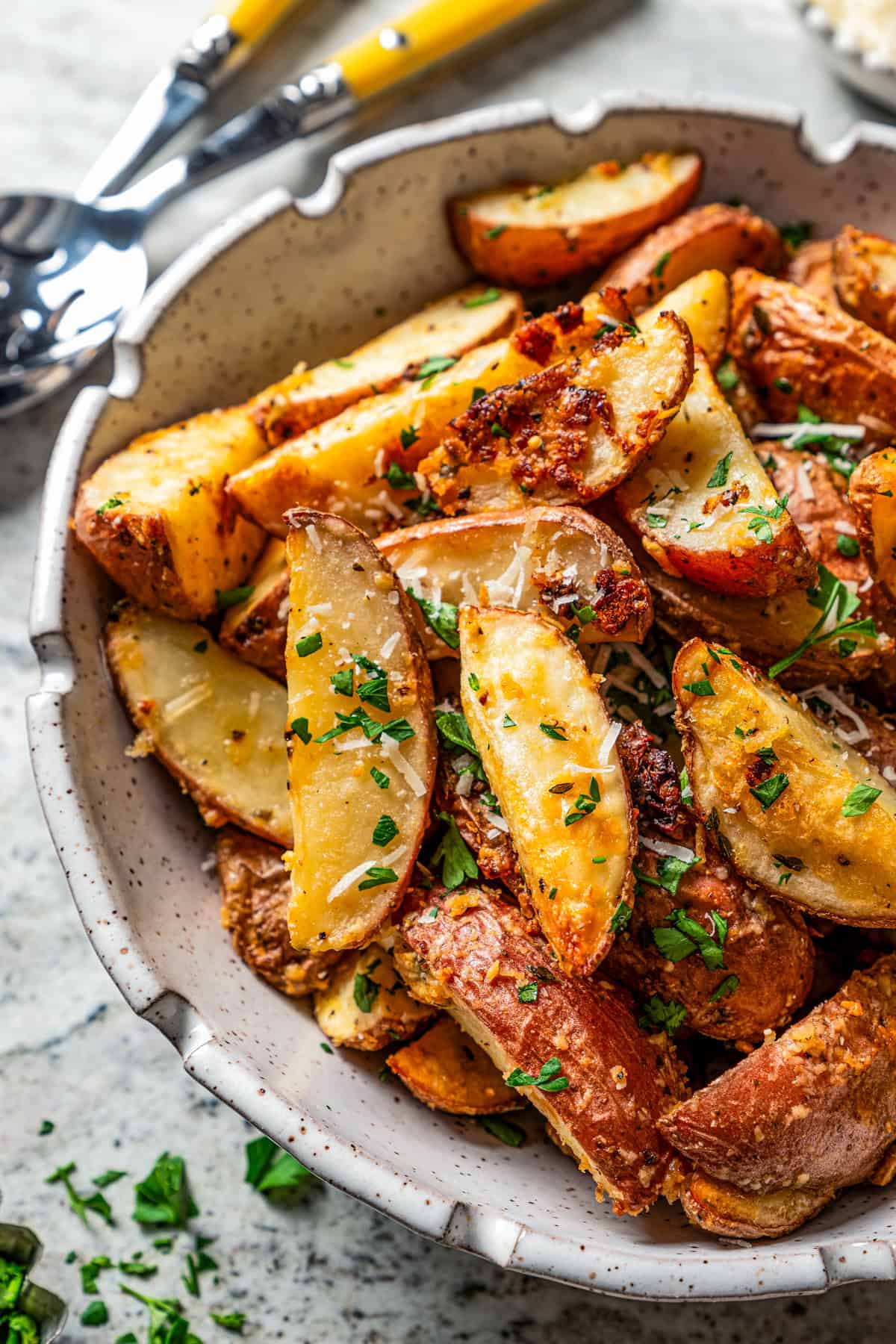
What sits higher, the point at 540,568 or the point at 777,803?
the point at 540,568

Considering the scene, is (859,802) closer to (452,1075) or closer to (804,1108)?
(804,1108)

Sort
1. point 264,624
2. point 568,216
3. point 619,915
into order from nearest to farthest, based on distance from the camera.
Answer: point 619,915
point 264,624
point 568,216

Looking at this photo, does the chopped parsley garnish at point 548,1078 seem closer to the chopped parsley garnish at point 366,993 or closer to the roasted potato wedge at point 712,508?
the chopped parsley garnish at point 366,993

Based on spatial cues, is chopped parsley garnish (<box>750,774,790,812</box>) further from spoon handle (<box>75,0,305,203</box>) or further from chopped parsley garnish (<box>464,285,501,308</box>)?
spoon handle (<box>75,0,305,203</box>)

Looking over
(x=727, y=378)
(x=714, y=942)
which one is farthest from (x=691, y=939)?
(x=727, y=378)

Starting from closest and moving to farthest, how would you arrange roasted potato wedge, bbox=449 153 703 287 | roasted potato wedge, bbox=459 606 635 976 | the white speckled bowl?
roasted potato wedge, bbox=459 606 635 976, the white speckled bowl, roasted potato wedge, bbox=449 153 703 287

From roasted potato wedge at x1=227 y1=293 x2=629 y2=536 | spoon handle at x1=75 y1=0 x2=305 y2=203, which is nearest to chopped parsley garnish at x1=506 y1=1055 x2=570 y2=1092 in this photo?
roasted potato wedge at x1=227 y1=293 x2=629 y2=536

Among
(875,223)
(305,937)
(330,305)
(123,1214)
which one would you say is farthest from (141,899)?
(875,223)

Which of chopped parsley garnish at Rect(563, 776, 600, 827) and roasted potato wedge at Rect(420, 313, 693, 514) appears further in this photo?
roasted potato wedge at Rect(420, 313, 693, 514)
